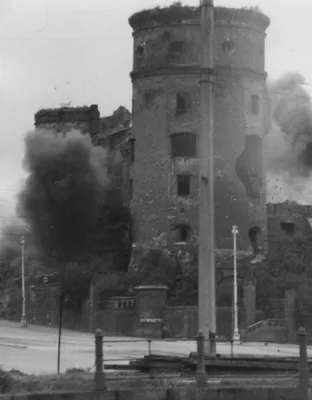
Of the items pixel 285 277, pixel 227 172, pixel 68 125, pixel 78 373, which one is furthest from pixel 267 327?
pixel 78 373

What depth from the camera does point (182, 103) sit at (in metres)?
70.8

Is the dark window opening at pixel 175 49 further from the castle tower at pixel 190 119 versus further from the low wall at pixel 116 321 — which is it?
the low wall at pixel 116 321

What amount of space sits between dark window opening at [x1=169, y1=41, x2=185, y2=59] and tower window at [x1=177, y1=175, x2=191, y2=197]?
654 cm

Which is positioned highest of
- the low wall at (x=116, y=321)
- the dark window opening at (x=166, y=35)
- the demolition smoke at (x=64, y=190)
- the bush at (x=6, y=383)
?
the dark window opening at (x=166, y=35)

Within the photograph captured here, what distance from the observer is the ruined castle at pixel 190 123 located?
230 feet

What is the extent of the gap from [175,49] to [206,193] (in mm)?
42578

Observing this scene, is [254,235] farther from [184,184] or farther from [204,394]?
[204,394]

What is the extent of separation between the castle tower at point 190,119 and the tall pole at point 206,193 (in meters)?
41.2

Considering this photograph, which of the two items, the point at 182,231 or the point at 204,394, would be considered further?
the point at 182,231

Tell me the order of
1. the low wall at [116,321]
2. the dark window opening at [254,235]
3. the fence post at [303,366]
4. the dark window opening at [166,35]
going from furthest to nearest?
1. the dark window opening at [254,235]
2. the dark window opening at [166,35]
3. the low wall at [116,321]
4. the fence post at [303,366]

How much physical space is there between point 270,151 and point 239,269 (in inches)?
445

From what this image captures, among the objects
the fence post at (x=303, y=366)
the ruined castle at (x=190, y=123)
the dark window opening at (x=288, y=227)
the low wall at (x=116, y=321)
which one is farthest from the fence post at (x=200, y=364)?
the dark window opening at (x=288, y=227)

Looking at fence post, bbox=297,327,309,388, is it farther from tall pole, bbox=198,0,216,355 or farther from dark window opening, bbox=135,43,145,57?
dark window opening, bbox=135,43,145,57

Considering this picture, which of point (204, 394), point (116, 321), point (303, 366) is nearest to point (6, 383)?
point (204, 394)
